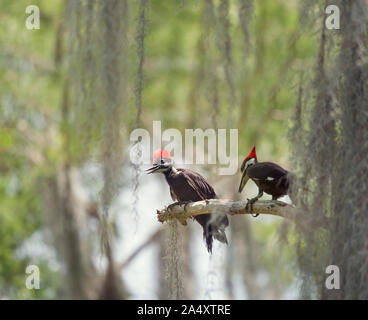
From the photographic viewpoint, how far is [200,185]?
9.73ft

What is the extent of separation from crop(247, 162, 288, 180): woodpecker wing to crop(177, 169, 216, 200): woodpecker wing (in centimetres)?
39

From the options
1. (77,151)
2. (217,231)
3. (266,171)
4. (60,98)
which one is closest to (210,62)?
(266,171)

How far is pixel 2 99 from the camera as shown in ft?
24.8

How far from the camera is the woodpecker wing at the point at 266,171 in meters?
2.48

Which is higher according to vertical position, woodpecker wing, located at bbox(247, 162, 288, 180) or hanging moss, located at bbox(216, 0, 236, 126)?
hanging moss, located at bbox(216, 0, 236, 126)

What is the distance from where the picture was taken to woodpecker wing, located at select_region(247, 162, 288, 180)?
2.48m

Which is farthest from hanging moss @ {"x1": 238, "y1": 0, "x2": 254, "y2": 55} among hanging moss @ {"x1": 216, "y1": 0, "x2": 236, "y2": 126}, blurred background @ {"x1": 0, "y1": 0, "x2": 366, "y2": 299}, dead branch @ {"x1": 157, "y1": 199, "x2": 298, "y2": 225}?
blurred background @ {"x1": 0, "y1": 0, "x2": 366, "y2": 299}

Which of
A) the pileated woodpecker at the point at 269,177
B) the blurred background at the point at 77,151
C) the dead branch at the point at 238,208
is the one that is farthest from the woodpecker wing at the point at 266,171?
the blurred background at the point at 77,151

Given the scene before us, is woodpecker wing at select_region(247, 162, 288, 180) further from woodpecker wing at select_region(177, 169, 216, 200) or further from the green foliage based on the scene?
the green foliage

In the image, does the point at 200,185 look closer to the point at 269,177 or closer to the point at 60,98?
the point at 269,177

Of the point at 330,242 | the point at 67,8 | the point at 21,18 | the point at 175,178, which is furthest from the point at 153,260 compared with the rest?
the point at 330,242

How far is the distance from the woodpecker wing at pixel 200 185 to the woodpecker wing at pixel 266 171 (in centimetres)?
39

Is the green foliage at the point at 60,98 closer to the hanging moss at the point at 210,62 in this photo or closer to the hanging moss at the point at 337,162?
the hanging moss at the point at 210,62
